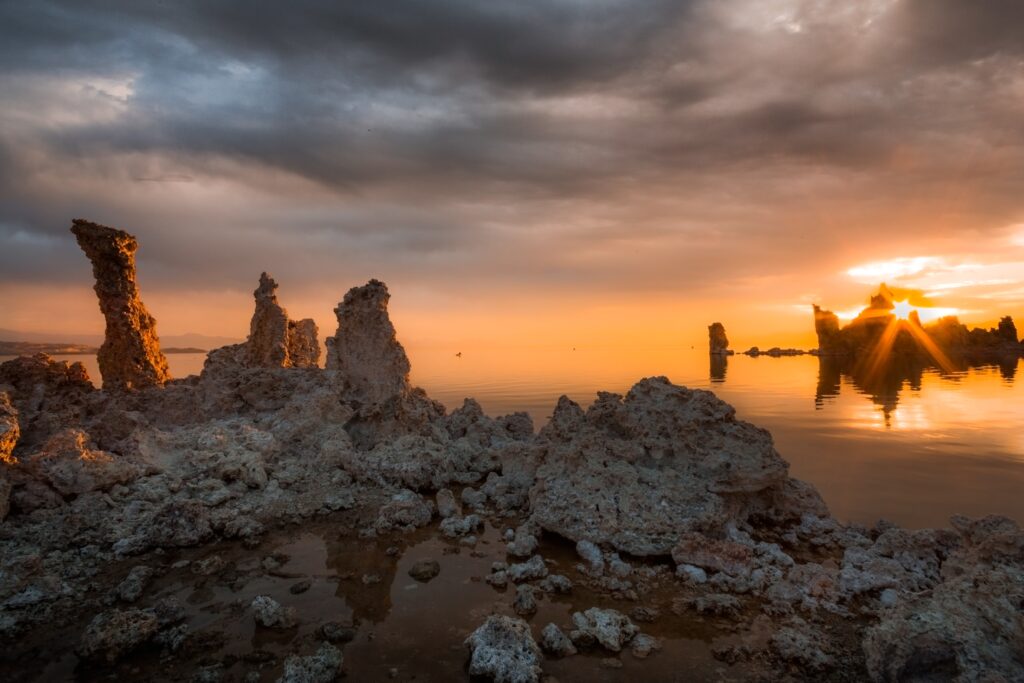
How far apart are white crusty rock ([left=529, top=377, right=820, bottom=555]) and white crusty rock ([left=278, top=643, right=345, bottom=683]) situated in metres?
5.62

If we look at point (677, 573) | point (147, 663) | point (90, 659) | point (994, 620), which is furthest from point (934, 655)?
point (90, 659)

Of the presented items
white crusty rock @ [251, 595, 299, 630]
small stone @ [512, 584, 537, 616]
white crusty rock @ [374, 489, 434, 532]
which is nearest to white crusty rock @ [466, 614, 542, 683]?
small stone @ [512, 584, 537, 616]

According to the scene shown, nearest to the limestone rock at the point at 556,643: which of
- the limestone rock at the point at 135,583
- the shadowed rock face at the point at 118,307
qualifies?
the limestone rock at the point at 135,583

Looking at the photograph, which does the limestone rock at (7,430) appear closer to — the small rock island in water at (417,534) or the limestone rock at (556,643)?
the small rock island in water at (417,534)

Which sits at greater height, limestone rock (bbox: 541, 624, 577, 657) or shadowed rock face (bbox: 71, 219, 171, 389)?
shadowed rock face (bbox: 71, 219, 171, 389)

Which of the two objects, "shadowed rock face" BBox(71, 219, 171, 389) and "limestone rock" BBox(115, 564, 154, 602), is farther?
"shadowed rock face" BBox(71, 219, 171, 389)

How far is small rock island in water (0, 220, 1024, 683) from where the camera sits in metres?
6.95

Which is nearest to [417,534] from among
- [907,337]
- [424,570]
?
[424,570]

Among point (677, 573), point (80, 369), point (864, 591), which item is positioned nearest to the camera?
point (864, 591)

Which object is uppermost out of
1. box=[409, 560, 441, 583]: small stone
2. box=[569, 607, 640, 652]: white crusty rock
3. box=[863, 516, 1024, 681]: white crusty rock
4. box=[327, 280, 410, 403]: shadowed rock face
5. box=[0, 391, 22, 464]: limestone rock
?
box=[327, 280, 410, 403]: shadowed rock face

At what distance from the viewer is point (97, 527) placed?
1105 cm

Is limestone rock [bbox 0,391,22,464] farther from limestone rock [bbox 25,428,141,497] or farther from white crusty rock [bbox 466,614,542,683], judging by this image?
white crusty rock [bbox 466,614,542,683]

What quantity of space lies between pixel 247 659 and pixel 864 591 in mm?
9955

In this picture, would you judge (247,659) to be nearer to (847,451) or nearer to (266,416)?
(266,416)
